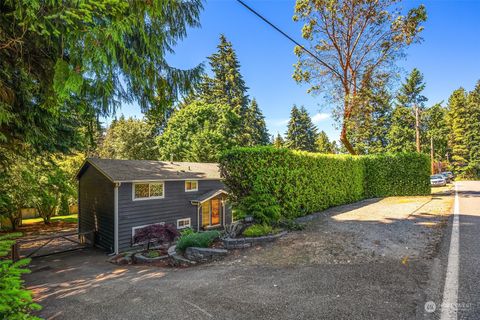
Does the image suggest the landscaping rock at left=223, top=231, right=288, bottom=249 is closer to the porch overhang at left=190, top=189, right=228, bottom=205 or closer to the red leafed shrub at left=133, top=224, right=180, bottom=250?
the red leafed shrub at left=133, top=224, right=180, bottom=250

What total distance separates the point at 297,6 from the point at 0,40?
17414 mm

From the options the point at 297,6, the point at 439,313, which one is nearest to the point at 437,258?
the point at 439,313

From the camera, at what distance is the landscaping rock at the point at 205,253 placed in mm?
6912

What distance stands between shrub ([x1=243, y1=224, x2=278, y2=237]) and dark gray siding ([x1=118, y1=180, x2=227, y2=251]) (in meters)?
7.72

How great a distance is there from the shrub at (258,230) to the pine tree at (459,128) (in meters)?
48.5

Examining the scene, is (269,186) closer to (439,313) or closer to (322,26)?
(439,313)

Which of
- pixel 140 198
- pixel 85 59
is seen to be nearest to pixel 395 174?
pixel 140 198

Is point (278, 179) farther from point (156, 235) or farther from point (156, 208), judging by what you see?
point (156, 208)

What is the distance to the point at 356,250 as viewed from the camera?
227 inches

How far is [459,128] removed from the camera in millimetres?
41656

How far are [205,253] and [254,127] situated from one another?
31.8 m

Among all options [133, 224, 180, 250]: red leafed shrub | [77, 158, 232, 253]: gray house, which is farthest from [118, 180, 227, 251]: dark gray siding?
[133, 224, 180, 250]: red leafed shrub

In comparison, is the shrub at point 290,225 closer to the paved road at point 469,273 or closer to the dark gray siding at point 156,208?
the paved road at point 469,273

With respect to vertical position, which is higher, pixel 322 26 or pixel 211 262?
pixel 322 26
